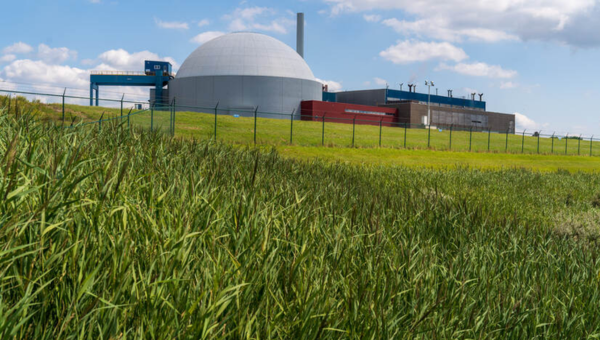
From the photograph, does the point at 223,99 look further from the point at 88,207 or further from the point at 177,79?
the point at 88,207

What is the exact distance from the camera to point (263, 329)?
2475 millimetres

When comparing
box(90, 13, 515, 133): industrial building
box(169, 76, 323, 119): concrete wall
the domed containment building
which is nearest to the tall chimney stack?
box(90, 13, 515, 133): industrial building

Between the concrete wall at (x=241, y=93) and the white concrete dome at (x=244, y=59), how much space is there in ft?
2.83

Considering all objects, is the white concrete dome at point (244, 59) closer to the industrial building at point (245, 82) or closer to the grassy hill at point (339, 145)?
the industrial building at point (245, 82)

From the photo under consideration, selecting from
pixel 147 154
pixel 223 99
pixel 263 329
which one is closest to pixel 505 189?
pixel 147 154

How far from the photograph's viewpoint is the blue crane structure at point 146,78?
6506 cm

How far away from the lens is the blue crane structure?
6506 centimetres

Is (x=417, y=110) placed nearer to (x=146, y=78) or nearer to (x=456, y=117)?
(x=456, y=117)

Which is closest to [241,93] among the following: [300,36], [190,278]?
[300,36]

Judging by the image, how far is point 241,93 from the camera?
2302 inches

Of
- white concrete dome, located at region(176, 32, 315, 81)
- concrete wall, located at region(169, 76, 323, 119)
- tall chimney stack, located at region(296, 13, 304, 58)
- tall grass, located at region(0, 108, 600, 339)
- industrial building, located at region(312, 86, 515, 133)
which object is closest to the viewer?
tall grass, located at region(0, 108, 600, 339)

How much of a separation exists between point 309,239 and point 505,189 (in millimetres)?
10644

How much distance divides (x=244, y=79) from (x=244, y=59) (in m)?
3.45

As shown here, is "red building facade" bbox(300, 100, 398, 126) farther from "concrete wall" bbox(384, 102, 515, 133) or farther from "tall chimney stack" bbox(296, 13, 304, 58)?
"tall chimney stack" bbox(296, 13, 304, 58)
